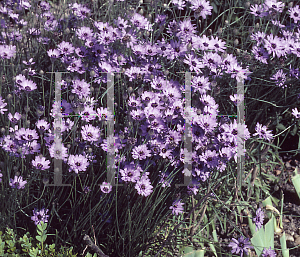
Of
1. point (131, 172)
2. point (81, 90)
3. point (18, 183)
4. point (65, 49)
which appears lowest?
point (18, 183)

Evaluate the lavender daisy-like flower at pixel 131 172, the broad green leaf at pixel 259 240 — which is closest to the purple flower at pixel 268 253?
the broad green leaf at pixel 259 240

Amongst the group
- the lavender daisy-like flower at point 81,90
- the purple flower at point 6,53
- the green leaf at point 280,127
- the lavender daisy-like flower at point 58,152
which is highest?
the purple flower at point 6,53

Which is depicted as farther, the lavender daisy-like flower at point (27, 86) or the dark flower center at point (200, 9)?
the dark flower center at point (200, 9)

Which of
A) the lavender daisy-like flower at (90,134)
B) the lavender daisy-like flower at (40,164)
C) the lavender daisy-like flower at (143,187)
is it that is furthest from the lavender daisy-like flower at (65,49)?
the lavender daisy-like flower at (143,187)

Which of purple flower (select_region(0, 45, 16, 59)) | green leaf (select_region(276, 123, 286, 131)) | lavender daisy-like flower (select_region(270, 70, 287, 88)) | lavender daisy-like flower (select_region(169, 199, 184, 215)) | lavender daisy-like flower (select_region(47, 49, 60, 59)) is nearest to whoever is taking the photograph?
lavender daisy-like flower (select_region(169, 199, 184, 215))

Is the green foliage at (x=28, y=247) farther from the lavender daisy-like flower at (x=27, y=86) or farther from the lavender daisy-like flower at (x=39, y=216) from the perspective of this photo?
the lavender daisy-like flower at (x=27, y=86)

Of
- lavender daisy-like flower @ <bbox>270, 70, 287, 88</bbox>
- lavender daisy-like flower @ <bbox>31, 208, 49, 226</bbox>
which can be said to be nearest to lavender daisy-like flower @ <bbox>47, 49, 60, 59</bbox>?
lavender daisy-like flower @ <bbox>31, 208, 49, 226</bbox>

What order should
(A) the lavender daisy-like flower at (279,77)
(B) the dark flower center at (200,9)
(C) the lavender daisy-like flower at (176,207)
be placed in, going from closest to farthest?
(C) the lavender daisy-like flower at (176,207) < (B) the dark flower center at (200,9) < (A) the lavender daisy-like flower at (279,77)

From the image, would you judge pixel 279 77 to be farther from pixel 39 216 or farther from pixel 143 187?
pixel 39 216

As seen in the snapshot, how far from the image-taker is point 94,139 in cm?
206

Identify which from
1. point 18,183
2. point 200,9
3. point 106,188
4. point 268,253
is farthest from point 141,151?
point 200,9

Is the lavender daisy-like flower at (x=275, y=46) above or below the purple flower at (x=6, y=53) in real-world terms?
above

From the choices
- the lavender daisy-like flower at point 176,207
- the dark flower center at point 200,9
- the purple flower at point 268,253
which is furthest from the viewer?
the dark flower center at point 200,9

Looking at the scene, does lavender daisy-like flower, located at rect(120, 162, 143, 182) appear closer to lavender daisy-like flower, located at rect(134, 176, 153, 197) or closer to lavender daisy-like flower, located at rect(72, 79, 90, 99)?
lavender daisy-like flower, located at rect(134, 176, 153, 197)
